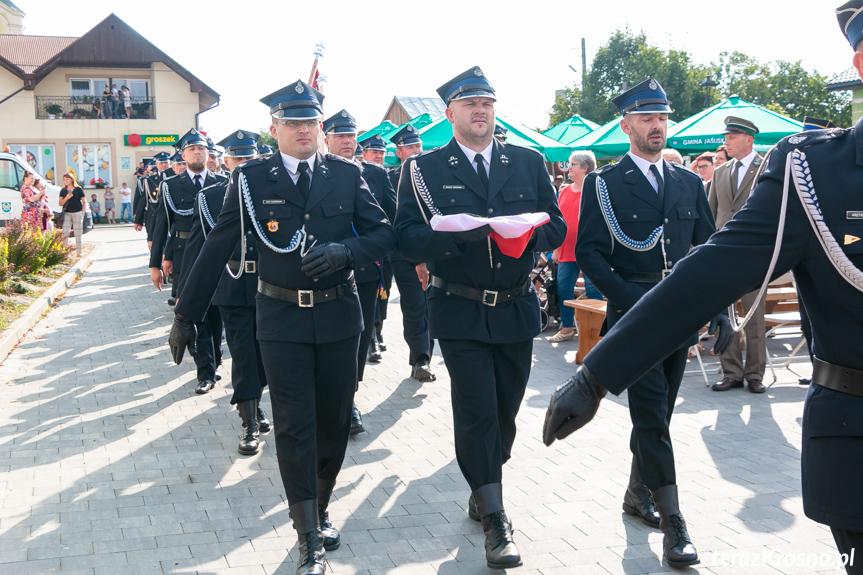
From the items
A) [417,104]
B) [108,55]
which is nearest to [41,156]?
[108,55]

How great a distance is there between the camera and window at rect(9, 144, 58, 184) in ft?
128

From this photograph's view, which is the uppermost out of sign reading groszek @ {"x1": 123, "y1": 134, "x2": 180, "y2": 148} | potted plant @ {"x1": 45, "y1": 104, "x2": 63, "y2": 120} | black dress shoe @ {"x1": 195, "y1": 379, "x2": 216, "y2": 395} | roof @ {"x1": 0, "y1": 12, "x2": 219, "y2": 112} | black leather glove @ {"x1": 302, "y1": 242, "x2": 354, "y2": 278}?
roof @ {"x1": 0, "y1": 12, "x2": 219, "y2": 112}

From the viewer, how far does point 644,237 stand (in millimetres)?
4547

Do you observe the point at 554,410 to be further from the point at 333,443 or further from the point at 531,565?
the point at 333,443

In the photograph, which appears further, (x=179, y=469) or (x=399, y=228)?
(x=179, y=469)

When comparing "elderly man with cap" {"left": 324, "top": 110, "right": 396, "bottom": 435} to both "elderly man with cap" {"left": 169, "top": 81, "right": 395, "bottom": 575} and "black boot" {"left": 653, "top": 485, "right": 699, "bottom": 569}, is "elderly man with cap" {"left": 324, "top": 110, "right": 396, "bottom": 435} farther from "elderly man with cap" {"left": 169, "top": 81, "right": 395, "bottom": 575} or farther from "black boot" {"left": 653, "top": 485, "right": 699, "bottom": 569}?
"black boot" {"left": 653, "top": 485, "right": 699, "bottom": 569}

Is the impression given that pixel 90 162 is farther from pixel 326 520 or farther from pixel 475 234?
pixel 475 234

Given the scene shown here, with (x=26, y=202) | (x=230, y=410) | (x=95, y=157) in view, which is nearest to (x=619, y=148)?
(x=230, y=410)

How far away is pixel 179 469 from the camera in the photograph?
563 centimetres

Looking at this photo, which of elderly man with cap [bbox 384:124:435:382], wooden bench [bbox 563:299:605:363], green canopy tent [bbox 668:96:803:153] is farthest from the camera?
green canopy tent [bbox 668:96:803:153]

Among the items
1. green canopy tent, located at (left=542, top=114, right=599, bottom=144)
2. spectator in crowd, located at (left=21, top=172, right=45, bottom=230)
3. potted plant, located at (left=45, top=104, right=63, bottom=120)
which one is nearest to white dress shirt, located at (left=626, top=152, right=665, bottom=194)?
green canopy tent, located at (left=542, top=114, right=599, bottom=144)

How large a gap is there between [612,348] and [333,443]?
2.54 meters

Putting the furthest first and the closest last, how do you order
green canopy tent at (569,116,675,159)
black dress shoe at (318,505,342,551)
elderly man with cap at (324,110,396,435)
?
green canopy tent at (569,116,675,159), elderly man with cap at (324,110,396,435), black dress shoe at (318,505,342,551)

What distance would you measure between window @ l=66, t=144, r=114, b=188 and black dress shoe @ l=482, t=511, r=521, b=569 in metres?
39.4
